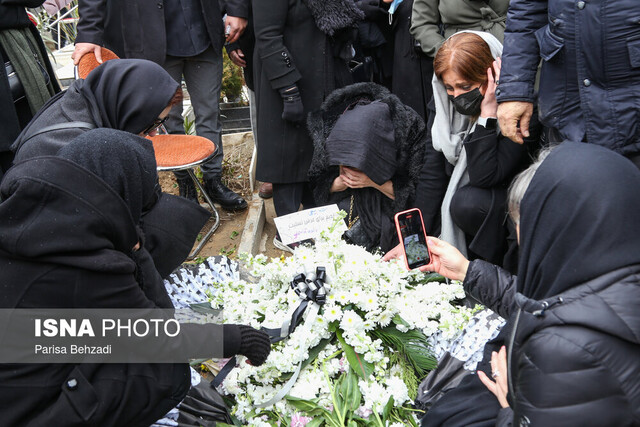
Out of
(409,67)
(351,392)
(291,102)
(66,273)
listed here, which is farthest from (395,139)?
(66,273)

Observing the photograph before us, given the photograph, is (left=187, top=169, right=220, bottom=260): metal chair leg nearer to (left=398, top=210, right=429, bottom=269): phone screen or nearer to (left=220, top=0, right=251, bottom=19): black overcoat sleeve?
(left=220, top=0, right=251, bottom=19): black overcoat sleeve

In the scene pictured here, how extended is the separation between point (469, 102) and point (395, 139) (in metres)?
0.48

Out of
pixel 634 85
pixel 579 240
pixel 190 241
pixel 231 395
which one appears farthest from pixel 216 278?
pixel 634 85

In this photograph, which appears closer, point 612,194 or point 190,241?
point 612,194

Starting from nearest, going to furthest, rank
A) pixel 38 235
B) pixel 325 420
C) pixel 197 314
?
pixel 38 235, pixel 325 420, pixel 197 314

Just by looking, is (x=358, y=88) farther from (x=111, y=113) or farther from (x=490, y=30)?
(x=111, y=113)

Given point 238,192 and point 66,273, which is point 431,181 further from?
point 66,273

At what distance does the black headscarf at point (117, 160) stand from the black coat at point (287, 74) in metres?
1.77

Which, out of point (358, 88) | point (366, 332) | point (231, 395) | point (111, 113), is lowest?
point (231, 395)

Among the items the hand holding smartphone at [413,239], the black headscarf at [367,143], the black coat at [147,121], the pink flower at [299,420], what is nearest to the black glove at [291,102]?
the black headscarf at [367,143]

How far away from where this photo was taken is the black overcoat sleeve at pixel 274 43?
3.54 metres

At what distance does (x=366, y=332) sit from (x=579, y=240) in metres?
1.08

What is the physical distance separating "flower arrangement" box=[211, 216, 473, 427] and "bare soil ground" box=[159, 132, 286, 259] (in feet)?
5.25

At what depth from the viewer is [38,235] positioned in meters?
1.64
